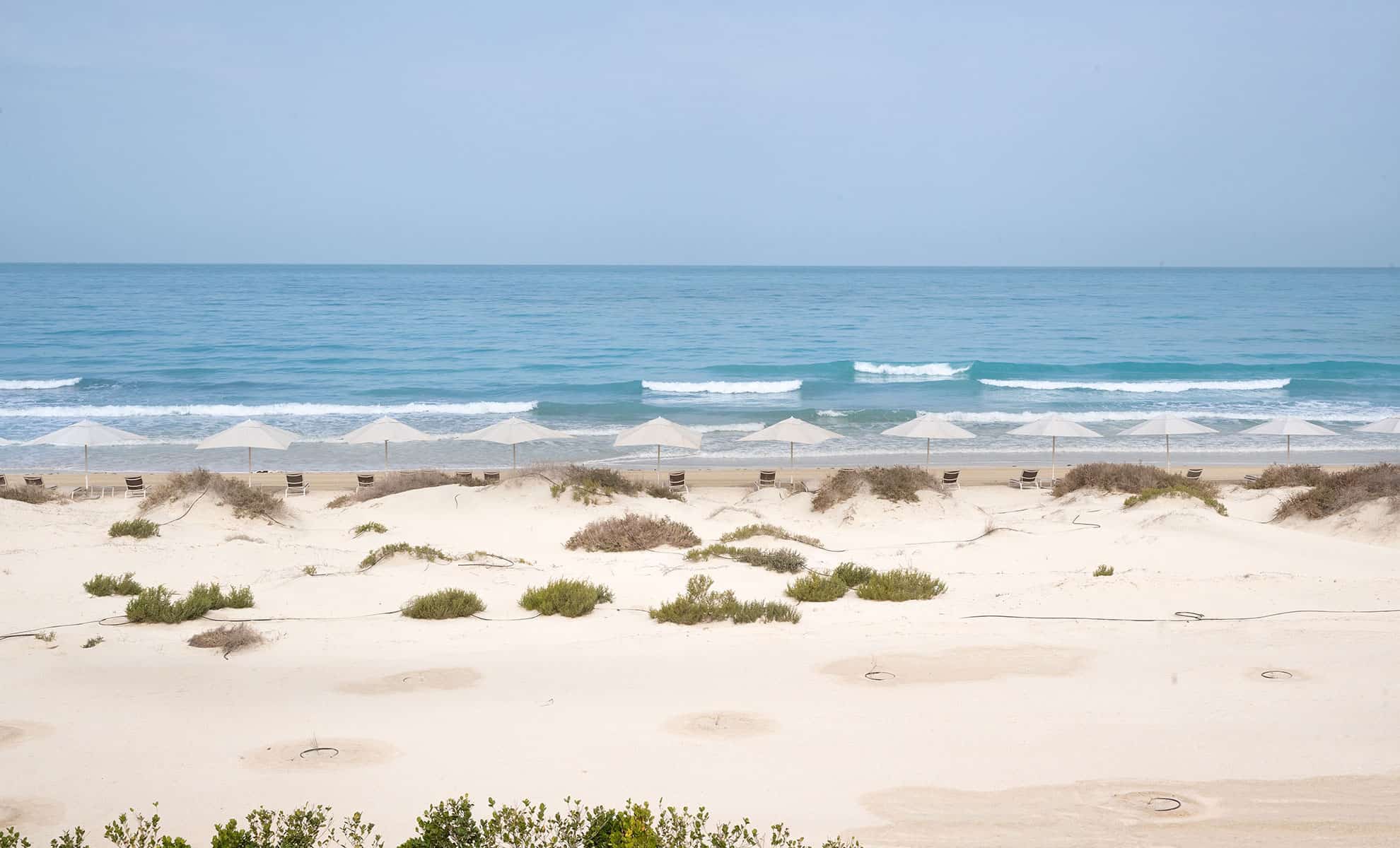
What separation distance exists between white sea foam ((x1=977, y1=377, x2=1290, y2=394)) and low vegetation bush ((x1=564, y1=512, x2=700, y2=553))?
1111 inches

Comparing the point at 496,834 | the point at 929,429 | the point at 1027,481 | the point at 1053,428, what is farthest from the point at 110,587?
the point at 1053,428

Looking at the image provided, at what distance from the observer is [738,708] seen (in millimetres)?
6898

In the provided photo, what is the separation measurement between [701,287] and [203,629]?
99339 millimetres

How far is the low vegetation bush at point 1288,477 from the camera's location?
1744 cm

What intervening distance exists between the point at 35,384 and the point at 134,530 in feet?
97.1

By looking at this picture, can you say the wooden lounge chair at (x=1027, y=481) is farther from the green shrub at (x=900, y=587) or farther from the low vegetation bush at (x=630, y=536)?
the green shrub at (x=900, y=587)

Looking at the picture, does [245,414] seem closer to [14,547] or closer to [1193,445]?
[14,547]

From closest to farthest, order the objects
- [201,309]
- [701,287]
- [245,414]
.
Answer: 1. [245,414]
2. [201,309]
3. [701,287]

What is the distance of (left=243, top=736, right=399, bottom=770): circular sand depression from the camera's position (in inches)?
235

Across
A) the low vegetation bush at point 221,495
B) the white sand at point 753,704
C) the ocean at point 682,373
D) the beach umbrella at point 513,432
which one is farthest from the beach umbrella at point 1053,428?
the low vegetation bush at point 221,495

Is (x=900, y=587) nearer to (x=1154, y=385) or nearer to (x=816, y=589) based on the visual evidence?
(x=816, y=589)

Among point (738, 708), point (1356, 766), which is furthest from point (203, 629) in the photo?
point (1356, 766)

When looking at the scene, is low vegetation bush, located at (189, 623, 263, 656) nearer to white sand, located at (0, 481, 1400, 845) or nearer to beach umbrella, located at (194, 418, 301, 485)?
white sand, located at (0, 481, 1400, 845)

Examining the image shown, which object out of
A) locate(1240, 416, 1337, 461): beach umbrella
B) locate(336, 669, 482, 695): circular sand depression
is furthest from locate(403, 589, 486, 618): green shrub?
locate(1240, 416, 1337, 461): beach umbrella
